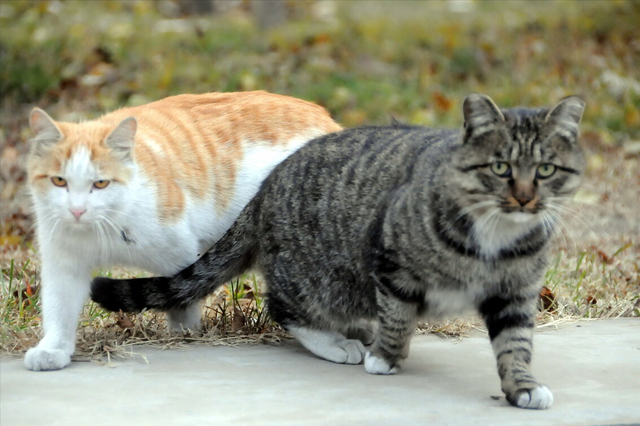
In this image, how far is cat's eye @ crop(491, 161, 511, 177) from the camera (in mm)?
2867

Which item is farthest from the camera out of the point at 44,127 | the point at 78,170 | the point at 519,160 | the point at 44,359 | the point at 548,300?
the point at 548,300

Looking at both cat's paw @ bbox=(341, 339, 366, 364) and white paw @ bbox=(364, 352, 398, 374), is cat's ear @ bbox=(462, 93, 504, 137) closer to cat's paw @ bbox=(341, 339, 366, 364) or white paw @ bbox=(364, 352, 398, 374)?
white paw @ bbox=(364, 352, 398, 374)

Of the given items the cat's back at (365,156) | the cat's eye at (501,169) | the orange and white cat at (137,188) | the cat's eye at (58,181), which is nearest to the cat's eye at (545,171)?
the cat's eye at (501,169)

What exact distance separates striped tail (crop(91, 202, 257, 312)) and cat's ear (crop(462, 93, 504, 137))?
1191mm

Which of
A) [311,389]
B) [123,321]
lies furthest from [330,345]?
[123,321]

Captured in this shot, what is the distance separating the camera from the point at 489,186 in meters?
2.88

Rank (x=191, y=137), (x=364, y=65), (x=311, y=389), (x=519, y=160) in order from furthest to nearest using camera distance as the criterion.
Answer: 1. (x=364, y=65)
2. (x=191, y=137)
3. (x=311, y=389)
4. (x=519, y=160)

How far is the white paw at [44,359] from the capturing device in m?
3.16

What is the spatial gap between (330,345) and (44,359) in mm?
1127

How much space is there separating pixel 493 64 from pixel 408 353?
20.7 ft

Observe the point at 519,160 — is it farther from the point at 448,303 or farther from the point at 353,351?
the point at 353,351

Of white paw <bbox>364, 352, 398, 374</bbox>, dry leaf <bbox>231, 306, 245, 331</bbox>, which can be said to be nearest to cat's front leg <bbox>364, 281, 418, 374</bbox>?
white paw <bbox>364, 352, 398, 374</bbox>

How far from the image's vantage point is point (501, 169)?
9.43 ft

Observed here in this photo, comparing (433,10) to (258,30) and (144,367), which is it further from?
(144,367)
